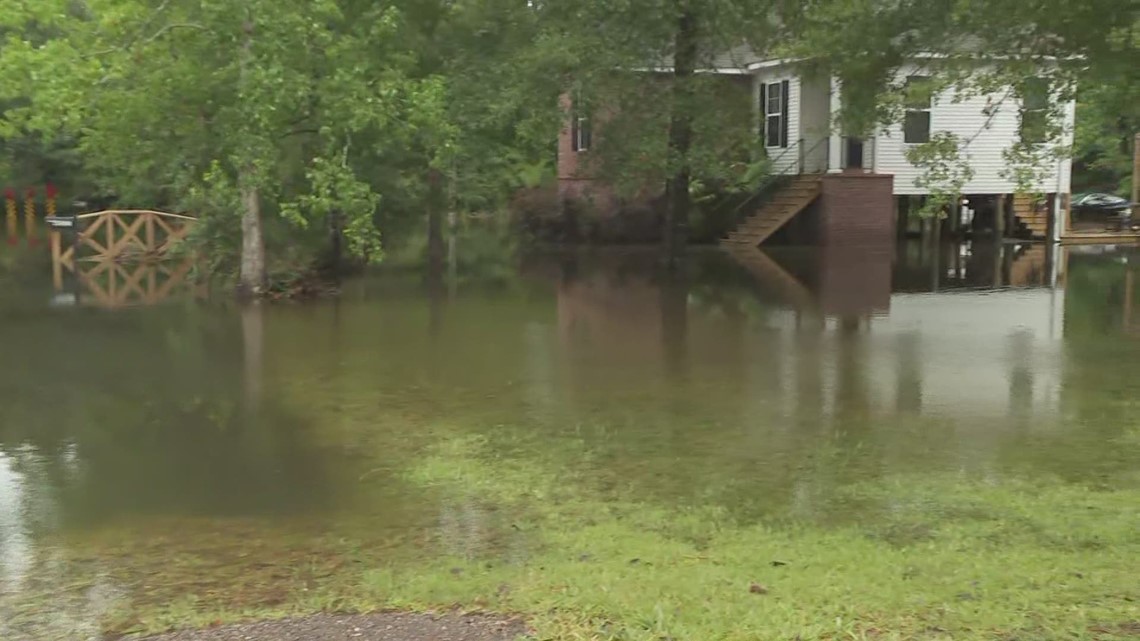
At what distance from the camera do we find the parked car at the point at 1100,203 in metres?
40.2

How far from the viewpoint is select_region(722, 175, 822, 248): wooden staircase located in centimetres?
2780

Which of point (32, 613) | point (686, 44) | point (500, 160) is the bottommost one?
point (32, 613)

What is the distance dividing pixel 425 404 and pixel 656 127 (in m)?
11.3

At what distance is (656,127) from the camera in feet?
66.2

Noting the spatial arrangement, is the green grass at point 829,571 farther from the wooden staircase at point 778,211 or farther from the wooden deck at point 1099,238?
the wooden deck at point 1099,238

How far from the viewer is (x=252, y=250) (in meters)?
17.9

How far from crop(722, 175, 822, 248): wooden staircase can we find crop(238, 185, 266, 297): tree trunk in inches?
530

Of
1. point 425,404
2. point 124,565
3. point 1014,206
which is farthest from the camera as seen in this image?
point 1014,206

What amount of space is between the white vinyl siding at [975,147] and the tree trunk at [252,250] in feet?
53.7

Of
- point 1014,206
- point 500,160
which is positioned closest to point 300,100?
point 500,160

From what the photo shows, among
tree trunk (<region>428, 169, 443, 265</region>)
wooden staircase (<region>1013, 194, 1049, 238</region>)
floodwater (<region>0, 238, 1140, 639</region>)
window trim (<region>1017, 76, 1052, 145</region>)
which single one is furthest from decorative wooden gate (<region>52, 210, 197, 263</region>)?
wooden staircase (<region>1013, 194, 1049, 238</region>)

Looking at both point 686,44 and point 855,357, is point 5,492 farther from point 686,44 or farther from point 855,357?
point 686,44

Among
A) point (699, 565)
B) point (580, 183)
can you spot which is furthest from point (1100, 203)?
point (699, 565)

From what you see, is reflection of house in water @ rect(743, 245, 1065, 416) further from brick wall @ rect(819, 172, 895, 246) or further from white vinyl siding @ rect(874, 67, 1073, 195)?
→ white vinyl siding @ rect(874, 67, 1073, 195)
